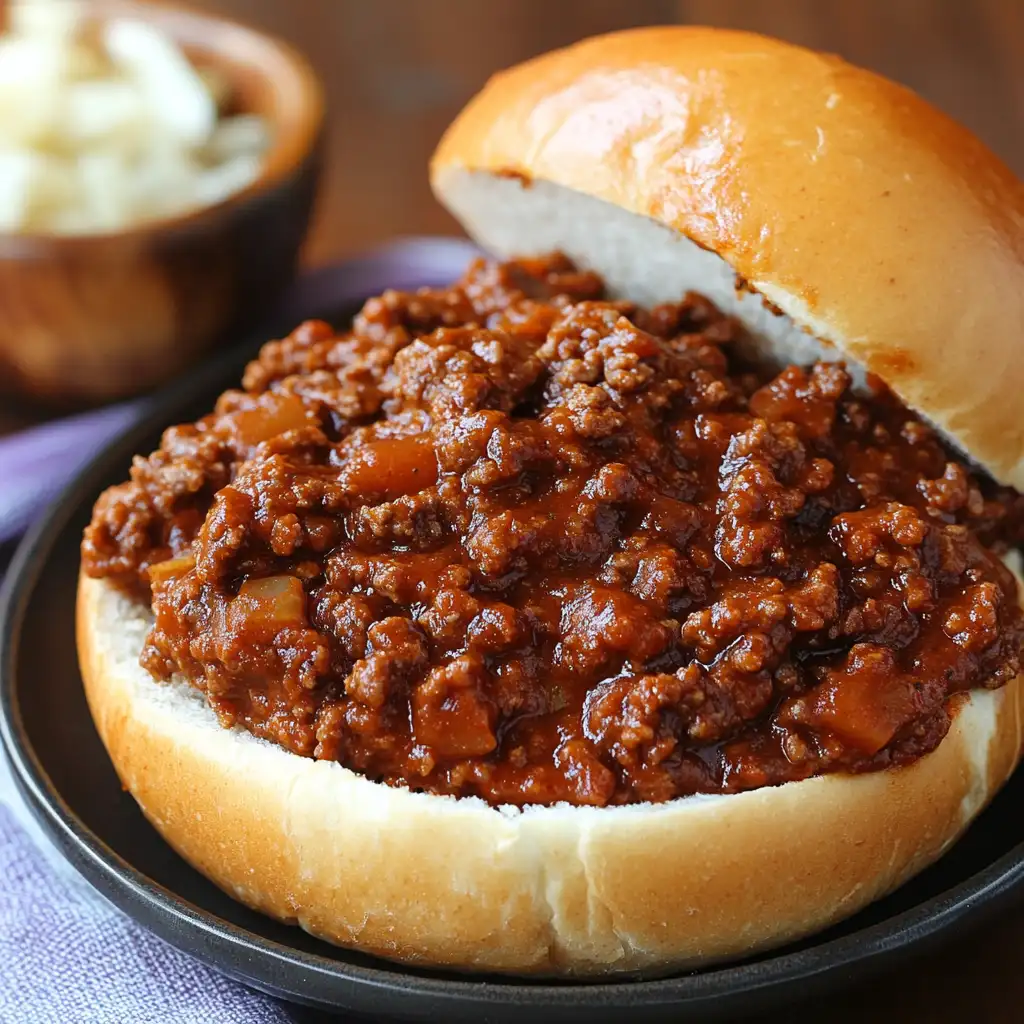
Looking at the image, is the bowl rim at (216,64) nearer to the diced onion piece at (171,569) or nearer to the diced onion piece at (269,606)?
the diced onion piece at (171,569)

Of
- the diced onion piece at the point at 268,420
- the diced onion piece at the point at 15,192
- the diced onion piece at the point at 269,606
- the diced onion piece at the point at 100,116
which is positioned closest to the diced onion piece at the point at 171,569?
the diced onion piece at the point at 269,606

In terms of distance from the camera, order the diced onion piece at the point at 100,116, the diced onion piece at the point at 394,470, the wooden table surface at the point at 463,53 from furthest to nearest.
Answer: the wooden table surface at the point at 463,53 < the diced onion piece at the point at 100,116 < the diced onion piece at the point at 394,470

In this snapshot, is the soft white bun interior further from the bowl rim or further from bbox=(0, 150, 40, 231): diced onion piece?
bbox=(0, 150, 40, 231): diced onion piece

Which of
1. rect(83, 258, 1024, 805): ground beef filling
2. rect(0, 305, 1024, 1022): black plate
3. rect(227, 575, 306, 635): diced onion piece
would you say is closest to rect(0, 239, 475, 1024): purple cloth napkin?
rect(0, 305, 1024, 1022): black plate

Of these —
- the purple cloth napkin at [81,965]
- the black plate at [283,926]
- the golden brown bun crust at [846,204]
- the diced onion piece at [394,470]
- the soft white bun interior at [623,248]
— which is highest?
the golden brown bun crust at [846,204]

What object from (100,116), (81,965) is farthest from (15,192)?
(81,965)

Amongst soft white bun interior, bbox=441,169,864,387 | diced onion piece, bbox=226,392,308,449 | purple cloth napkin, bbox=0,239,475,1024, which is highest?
soft white bun interior, bbox=441,169,864,387

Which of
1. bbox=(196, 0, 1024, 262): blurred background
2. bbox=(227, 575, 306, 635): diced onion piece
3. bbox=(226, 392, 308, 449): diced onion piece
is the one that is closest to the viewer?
bbox=(227, 575, 306, 635): diced onion piece
